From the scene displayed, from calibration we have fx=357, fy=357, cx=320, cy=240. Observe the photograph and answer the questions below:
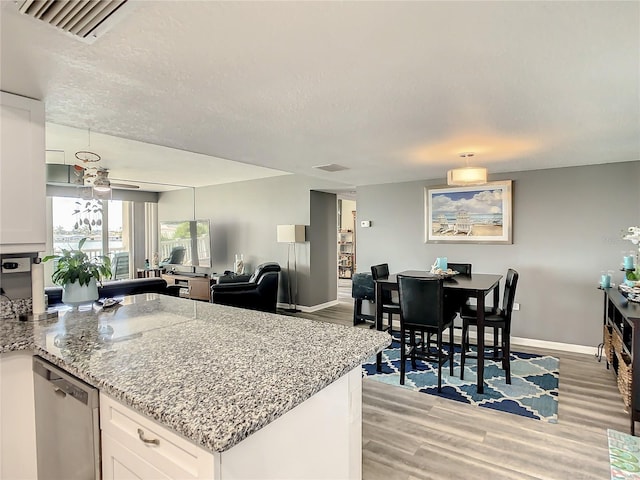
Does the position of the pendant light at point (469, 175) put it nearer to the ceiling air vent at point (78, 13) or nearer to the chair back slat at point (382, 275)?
the chair back slat at point (382, 275)

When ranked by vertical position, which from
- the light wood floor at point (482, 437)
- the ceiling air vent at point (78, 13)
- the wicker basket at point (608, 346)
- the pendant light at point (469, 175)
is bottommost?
the light wood floor at point (482, 437)

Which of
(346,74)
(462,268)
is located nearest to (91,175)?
(346,74)

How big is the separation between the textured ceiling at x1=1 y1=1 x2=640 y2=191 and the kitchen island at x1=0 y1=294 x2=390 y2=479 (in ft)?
4.43

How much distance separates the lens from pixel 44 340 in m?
1.74

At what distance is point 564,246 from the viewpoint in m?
4.49

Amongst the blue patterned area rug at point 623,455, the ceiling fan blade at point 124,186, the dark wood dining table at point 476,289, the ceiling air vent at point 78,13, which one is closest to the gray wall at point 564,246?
the dark wood dining table at point 476,289

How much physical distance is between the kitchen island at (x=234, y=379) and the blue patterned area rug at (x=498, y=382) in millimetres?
1557

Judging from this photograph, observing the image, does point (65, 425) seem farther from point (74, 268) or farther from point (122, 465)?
point (74, 268)

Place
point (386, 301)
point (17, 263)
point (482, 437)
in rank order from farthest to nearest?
1. point (386, 301)
2. point (482, 437)
3. point (17, 263)

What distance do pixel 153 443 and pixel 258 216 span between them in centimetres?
634

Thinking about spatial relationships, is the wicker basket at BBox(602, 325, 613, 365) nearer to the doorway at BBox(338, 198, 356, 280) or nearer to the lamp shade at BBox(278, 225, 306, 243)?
the lamp shade at BBox(278, 225, 306, 243)

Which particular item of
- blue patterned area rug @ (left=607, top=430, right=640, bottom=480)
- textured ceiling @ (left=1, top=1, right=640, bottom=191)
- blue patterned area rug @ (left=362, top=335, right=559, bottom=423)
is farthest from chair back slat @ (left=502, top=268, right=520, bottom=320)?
textured ceiling @ (left=1, top=1, right=640, bottom=191)

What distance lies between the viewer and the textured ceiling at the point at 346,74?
Result: 1405mm

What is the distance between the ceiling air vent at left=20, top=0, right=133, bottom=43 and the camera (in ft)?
4.12
